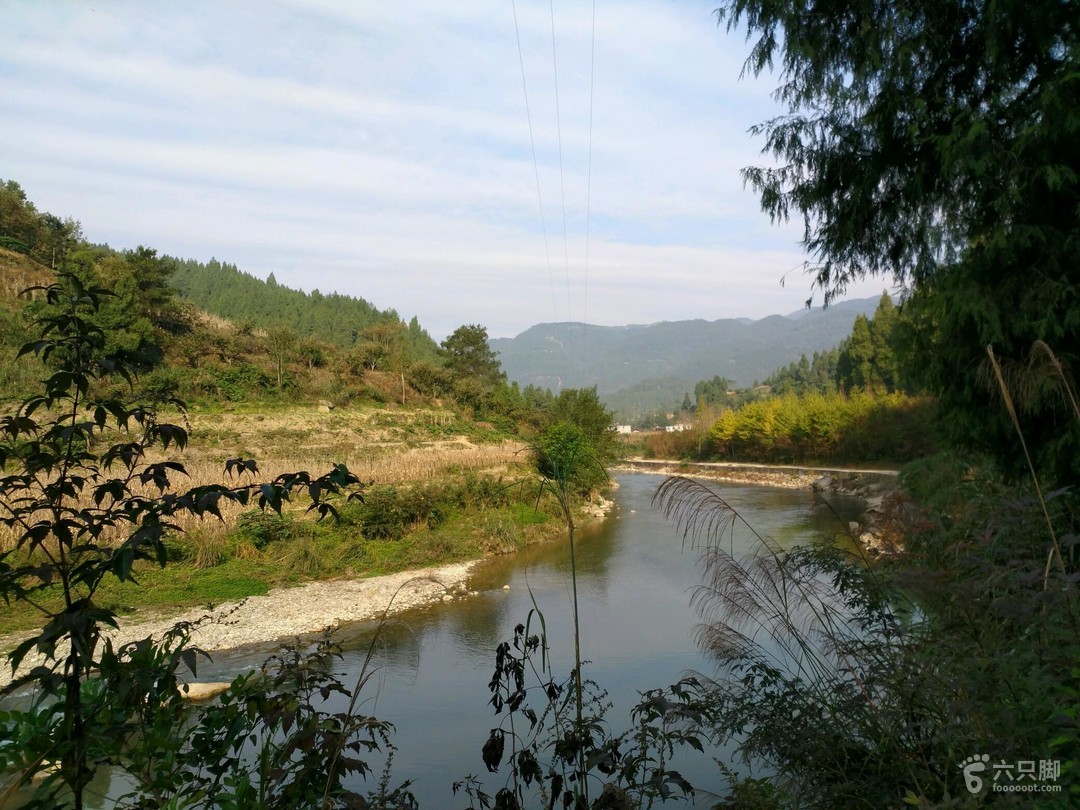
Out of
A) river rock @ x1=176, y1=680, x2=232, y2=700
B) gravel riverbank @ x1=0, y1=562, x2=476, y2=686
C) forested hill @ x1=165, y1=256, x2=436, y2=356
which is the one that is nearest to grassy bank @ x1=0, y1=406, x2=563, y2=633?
gravel riverbank @ x1=0, y1=562, x2=476, y2=686

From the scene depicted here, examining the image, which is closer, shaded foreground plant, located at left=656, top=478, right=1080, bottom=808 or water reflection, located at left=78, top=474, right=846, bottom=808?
shaded foreground plant, located at left=656, top=478, right=1080, bottom=808

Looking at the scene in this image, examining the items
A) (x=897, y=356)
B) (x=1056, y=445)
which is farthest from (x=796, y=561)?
(x=897, y=356)

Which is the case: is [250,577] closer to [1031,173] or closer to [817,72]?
[817,72]

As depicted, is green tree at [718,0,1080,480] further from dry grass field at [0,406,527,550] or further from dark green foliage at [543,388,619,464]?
dark green foliage at [543,388,619,464]

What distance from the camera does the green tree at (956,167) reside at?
175 inches

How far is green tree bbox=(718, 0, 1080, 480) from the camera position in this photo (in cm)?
443

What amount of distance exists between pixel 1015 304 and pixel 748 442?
3590cm

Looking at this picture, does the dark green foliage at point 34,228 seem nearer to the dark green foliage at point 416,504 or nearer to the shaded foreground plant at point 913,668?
the dark green foliage at point 416,504

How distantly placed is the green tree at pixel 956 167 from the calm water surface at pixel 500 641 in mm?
2910

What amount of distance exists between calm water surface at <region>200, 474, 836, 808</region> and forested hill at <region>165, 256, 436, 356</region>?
33.8 m

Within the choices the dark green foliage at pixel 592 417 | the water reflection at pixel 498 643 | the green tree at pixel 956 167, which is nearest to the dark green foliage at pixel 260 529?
the water reflection at pixel 498 643

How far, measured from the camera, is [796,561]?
292cm

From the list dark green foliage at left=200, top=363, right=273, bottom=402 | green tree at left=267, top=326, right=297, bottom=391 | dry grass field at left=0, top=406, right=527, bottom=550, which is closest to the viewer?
dry grass field at left=0, top=406, right=527, bottom=550

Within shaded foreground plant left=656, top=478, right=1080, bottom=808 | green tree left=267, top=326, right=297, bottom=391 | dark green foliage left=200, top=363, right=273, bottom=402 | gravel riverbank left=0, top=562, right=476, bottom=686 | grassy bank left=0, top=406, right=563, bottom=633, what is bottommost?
gravel riverbank left=0, top=562, right=476, bottom=686
